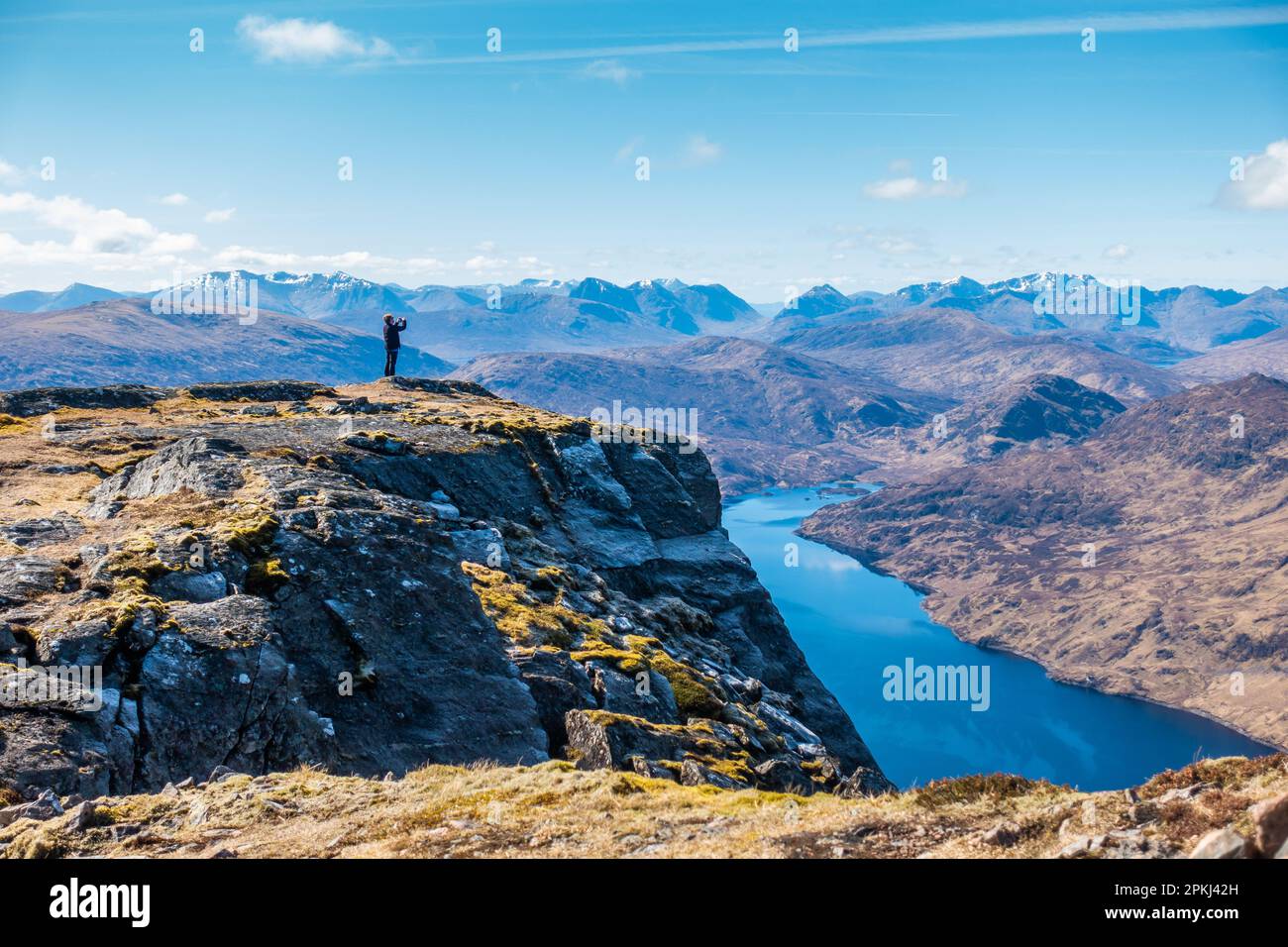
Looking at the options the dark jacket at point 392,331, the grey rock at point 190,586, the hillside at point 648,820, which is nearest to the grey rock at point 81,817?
the hillside at point 648,820

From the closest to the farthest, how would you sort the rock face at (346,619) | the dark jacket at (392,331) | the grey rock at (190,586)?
the rock face at (346,619) → the grey rock at (190,586) → the dark jacket at (392,331)

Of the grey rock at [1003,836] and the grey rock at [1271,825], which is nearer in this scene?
the grey rock at [1271,825]

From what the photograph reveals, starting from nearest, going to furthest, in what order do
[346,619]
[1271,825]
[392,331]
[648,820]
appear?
1. [1271,825]
2. [648,820]
3. [346,619]
4. [392,331]

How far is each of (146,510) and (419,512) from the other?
393 inches

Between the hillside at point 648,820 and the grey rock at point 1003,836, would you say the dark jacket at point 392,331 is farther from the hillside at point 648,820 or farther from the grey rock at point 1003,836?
the grey rock at point 1003,836

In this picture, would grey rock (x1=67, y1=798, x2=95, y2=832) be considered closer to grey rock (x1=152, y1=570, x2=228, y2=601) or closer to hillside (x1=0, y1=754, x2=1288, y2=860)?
hillside (x1=0, y1=754, x2=1288, y2=860)

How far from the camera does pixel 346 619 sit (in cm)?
2784

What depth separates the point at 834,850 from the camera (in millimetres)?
14531

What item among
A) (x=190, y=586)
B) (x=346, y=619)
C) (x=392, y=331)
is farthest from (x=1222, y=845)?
(x=392, y=331)

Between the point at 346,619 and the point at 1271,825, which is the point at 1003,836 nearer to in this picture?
the point at 1271,825

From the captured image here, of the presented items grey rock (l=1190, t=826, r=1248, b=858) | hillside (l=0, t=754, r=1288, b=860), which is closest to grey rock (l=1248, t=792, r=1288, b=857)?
hillside (l=0, t=754, r=1288, b=860)

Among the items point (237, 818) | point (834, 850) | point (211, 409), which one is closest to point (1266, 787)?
point (834, 850)

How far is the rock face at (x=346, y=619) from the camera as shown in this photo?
74.1 feet
